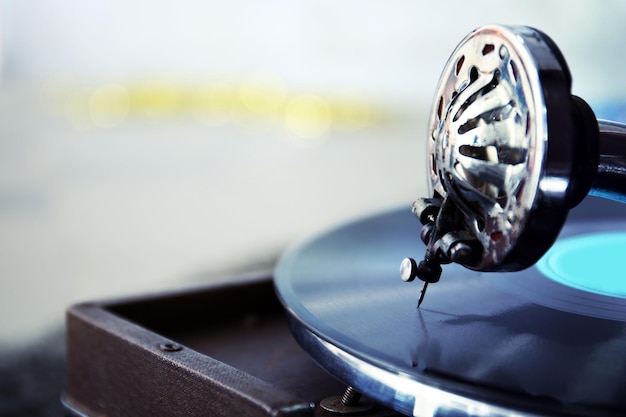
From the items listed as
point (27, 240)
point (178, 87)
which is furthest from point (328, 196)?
point (178, 87)

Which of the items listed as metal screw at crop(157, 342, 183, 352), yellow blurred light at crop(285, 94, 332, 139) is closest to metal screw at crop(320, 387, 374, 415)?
metal screw at crop(157, 342, 183, 352)

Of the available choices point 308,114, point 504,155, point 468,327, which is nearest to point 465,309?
point 468,327

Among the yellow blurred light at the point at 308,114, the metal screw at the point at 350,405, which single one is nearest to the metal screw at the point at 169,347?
the metal screw at the point at 350,405

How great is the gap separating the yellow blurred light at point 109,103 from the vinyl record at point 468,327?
11.9ft

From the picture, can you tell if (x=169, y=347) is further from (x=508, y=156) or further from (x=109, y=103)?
(x=109, y=103)

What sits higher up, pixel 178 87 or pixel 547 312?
pixel 547 312

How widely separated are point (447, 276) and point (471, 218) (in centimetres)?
15

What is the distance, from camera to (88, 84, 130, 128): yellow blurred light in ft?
14.1

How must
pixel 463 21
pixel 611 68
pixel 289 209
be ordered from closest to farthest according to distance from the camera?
pixel 289 209, pixel 611 68, pixel 463 21

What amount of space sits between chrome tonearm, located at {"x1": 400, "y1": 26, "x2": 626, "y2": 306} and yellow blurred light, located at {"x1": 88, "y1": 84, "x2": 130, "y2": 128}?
12.6 feet

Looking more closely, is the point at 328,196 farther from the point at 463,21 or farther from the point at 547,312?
the point at 547,312

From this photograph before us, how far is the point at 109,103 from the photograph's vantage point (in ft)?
14.3

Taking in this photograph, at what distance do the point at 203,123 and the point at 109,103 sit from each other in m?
0.51

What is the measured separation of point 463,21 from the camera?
378 cm
